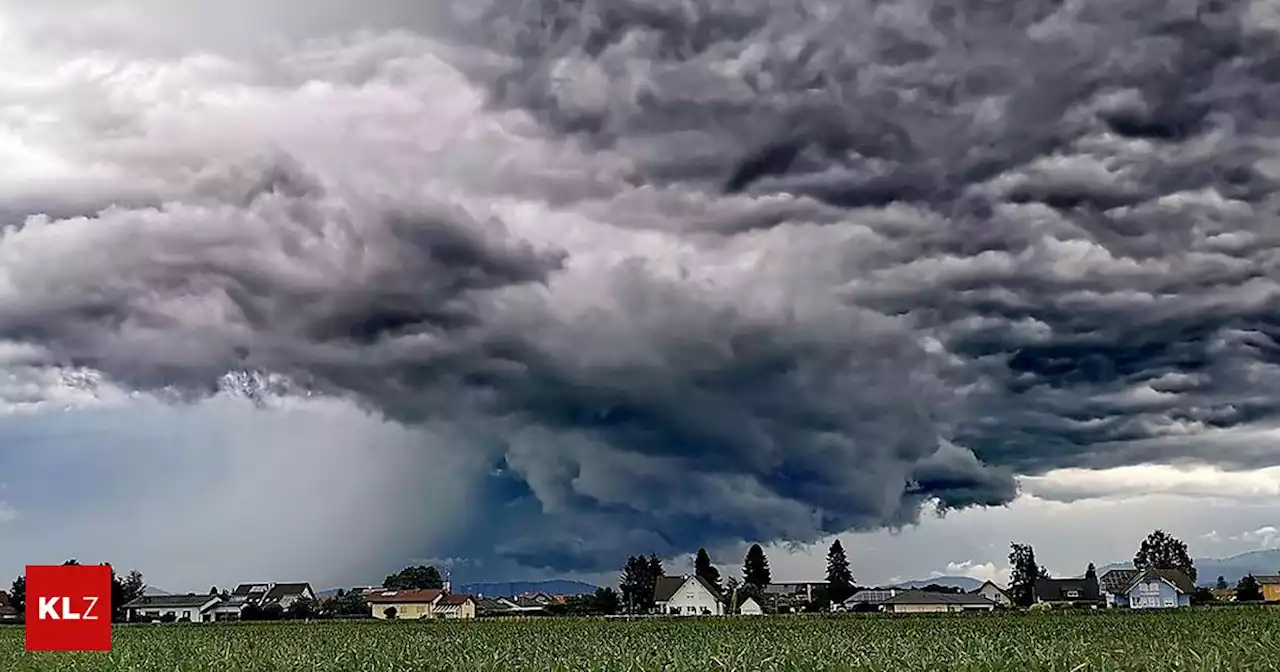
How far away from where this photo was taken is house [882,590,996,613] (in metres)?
180

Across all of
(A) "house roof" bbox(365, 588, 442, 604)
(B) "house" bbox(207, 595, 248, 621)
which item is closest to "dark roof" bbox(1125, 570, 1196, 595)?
(A) "house roof" bbox(365, 588, 442, 604)

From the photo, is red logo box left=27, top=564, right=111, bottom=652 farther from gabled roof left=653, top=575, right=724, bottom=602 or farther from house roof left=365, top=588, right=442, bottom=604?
house roof left=365, top=588, right=442, bottom=604

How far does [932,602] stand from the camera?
7352 inches

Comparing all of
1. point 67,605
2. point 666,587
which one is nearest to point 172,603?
point 666,587

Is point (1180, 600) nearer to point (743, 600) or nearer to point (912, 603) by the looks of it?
point (912, 603)

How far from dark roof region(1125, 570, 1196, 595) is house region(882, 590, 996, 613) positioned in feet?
70.0

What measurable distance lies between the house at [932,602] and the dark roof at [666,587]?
1298 inches

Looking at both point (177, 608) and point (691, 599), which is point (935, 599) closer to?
point (691, 599)

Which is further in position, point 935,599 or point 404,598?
point 404,598

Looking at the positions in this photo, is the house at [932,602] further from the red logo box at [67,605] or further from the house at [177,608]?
the red logo box at [67,605]

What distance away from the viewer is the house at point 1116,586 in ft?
575

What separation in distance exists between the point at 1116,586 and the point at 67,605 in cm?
18441

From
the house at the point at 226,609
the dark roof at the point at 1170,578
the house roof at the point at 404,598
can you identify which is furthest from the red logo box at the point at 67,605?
the house at the point at 226,609

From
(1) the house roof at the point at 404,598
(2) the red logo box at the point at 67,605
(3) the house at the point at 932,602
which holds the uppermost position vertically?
(2) the red logo box at the point at 67,605
